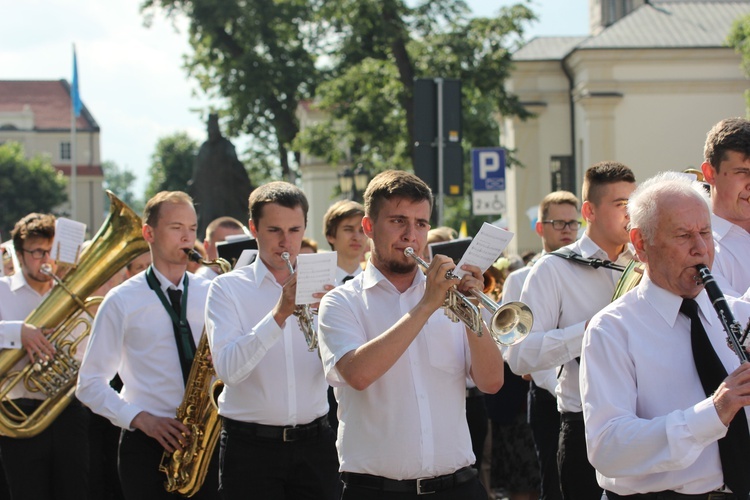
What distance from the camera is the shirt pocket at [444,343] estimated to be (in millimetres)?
4508

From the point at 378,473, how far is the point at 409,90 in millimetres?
23846

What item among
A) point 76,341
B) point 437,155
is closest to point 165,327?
point 76,341

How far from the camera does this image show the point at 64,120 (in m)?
107

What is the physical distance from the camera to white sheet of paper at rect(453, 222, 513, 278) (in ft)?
14.0

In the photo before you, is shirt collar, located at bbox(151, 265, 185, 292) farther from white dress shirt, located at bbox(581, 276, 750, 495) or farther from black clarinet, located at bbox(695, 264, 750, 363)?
black clarinet, located at bbox(695, 264, 750, 363)

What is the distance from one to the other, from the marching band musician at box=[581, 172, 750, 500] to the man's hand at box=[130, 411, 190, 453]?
10.2ft

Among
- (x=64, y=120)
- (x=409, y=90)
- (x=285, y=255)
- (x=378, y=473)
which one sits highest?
(x=64, y=120)

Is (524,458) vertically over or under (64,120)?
under

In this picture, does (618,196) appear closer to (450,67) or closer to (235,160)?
(235,160)

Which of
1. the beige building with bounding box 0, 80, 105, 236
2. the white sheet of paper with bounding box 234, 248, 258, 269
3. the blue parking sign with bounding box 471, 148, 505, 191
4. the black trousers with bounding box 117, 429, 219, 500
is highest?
the beige building with bounding box 0, 80, 105, 236

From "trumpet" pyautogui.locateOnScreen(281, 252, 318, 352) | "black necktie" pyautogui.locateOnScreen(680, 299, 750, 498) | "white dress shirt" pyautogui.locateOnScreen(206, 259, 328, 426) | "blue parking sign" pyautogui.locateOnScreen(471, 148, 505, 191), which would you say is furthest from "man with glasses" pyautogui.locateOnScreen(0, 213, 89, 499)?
"blue parking sign" pyautogui.locateOnScreen(471, 148, 505, 191)

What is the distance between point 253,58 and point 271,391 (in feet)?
102

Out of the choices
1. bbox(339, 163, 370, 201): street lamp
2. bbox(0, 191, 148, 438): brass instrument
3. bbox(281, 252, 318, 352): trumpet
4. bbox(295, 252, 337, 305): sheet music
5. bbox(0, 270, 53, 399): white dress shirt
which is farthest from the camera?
bbox(339, 163, 370, 201): street lamp

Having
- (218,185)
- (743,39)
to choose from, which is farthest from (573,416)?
(743,39)
